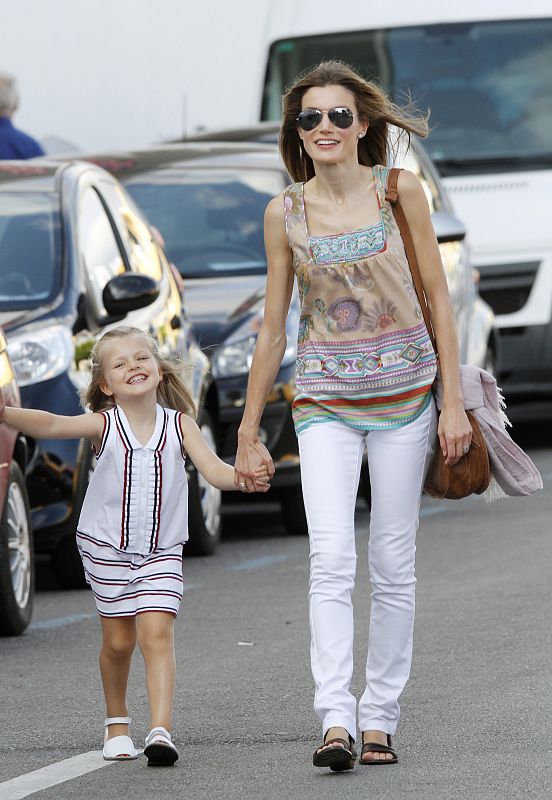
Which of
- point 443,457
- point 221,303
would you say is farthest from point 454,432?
point 221,303

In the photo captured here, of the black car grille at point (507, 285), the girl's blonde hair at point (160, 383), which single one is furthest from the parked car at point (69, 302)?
the black car grille at point (507, 285)

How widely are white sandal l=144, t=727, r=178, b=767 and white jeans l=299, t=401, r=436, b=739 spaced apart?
16.3 inches

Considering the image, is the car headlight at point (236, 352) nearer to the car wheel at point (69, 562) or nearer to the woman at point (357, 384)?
the car wheel at point (69, 562)

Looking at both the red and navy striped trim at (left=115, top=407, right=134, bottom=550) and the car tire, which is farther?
the car tire

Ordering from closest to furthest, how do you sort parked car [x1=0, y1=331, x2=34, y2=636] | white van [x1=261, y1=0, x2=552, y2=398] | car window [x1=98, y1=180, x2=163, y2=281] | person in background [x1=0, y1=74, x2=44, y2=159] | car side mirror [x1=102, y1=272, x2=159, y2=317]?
parked car [x1=0, y1=331, x2=34, y2=636], car side mirror [x1=102, y1=272, x2=159, y2=317], car window [x1=98, y1=180, x2=163, y2=281], person in background [x1=0, y1=74, x2=44, y2=159], white van [x1=261, y1=0, x2=552, y2=398]

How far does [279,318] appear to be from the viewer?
5.95 metres

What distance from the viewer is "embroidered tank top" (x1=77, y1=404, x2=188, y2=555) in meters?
6.03

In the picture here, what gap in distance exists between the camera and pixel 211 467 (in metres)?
5.92

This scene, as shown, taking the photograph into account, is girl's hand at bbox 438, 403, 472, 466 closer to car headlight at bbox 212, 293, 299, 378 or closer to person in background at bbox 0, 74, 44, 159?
car headlight at bbox 212, 293, 299, 378

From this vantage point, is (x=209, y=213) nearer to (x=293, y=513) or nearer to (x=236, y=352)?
(x=236, y=352)

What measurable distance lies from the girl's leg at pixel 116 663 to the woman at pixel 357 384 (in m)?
0.53

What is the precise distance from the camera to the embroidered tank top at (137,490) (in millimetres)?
6031

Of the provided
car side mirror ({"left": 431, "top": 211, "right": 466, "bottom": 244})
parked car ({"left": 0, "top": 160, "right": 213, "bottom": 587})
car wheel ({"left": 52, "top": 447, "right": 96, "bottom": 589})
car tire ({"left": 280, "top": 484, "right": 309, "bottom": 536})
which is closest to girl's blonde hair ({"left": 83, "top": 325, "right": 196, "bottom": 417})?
parked car ({"left": 0, "top": 160, "right": 213, "bottom": 587})

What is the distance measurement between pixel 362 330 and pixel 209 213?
689cm
